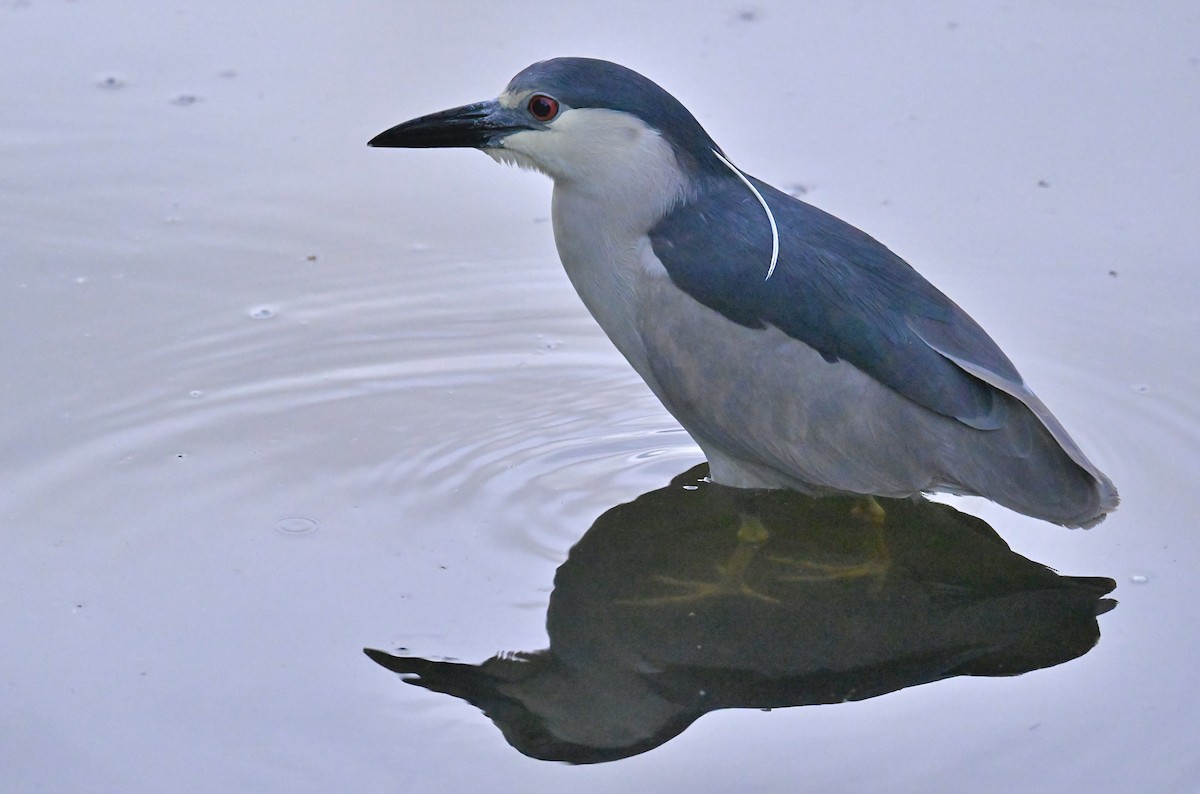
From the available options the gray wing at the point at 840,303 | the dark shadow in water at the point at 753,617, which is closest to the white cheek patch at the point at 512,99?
the gray wing at the point at 840,303

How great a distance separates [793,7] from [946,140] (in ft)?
4.04

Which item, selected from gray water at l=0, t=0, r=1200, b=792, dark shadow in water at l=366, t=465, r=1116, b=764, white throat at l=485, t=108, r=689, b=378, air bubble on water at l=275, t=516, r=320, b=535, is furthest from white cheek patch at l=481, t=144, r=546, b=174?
air bubble on water at l=275, t=516, r=320, b=535

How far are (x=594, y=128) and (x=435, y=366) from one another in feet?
3.79

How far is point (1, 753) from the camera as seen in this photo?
3.56 metres

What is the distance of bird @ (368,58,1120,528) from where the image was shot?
13.6ft

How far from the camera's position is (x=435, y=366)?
16.8 ft

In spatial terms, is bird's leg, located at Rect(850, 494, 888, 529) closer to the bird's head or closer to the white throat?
the white throat

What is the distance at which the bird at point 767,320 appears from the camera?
13.6ft

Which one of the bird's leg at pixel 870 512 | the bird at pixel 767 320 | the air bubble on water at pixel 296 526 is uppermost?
the bird at pixel 767 320

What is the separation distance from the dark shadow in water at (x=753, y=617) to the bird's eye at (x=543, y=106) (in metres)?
1.13

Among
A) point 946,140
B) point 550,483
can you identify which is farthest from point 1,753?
point 946,140

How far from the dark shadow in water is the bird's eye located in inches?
44.6

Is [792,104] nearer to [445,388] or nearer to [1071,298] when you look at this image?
[1071,298]

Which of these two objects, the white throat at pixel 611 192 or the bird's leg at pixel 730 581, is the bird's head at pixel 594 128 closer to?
the white throat at pixel 611 192
